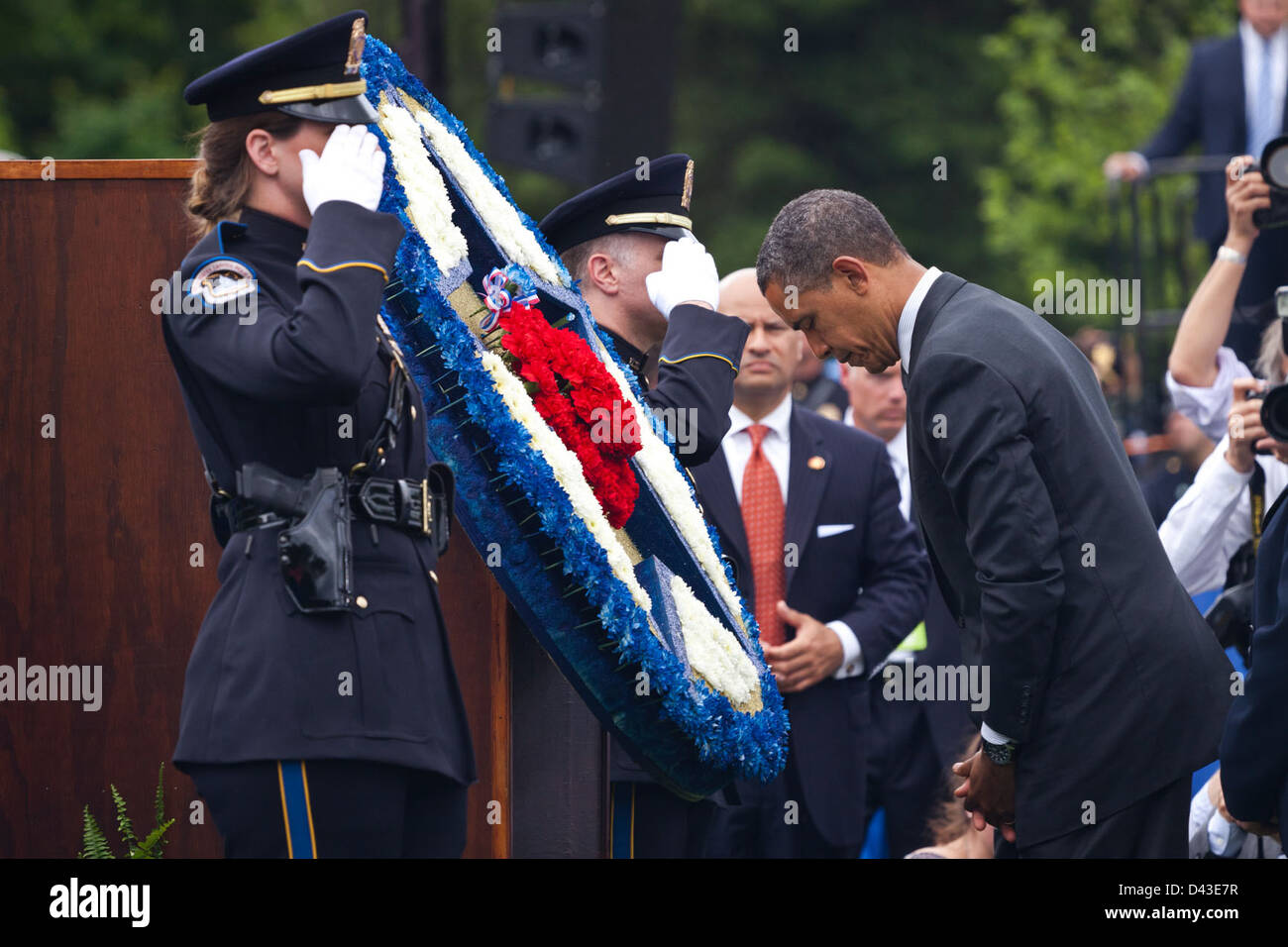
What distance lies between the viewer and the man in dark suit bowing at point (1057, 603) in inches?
144

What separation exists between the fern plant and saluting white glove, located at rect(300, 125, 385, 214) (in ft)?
5.39

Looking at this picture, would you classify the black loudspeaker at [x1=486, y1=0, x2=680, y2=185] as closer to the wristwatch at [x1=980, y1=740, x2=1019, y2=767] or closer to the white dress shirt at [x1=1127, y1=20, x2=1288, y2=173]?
the white dress shirt at [x1=1127, y1=20, x2=1288, y2=173]

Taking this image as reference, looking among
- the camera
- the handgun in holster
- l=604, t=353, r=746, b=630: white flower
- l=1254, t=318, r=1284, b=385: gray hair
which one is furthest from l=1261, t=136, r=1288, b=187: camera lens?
the handgun in holster

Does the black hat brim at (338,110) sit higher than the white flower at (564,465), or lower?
higher

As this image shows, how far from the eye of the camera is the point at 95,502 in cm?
413

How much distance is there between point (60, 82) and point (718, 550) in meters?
20.2

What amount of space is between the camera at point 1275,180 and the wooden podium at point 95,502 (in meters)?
3.18

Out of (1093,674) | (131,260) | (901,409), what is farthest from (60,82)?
(1093,674)

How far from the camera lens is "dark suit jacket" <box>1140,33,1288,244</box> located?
841 cm

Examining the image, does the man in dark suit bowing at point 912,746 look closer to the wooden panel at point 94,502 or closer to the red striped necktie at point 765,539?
the red striped necktie at point 765,539

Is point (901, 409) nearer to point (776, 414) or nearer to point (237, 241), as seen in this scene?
point (776, 414)

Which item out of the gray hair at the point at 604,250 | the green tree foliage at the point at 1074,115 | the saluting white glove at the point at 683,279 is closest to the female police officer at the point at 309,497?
the saluting white glove at the point at 683,279

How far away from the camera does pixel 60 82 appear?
22375mm

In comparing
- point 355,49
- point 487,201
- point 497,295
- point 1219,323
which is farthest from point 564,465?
point 1219,323
